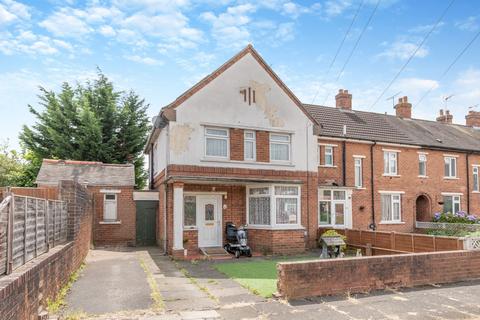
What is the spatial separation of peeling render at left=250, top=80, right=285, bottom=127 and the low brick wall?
9710mm

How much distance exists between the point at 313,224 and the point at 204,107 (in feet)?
25.0

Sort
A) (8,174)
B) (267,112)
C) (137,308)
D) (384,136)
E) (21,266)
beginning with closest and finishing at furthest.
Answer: (21,266) < (137,308) < (267,112) < (384,136) < (8,174)

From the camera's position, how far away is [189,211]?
57.2 ft

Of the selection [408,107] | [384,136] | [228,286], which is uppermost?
[408,107]

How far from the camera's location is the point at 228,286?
1039 cm

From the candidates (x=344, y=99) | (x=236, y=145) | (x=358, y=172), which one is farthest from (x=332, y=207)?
(x=344, y=99)

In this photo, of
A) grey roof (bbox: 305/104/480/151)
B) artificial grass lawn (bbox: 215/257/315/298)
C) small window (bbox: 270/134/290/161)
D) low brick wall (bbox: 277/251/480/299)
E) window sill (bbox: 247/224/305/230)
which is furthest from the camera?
grey roof (bbox: 305/104/480/151)

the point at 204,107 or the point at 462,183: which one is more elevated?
the point at 204,107

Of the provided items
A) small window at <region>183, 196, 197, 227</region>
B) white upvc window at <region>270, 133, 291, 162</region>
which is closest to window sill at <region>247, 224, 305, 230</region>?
small window at <region>183, 196, 197, 227</region>

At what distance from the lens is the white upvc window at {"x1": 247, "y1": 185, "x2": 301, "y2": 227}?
17328 mm

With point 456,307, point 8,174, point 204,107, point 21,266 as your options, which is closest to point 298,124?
point 204,107

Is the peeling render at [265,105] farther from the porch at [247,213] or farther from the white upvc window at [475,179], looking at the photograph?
the white upvc window at [475,179]

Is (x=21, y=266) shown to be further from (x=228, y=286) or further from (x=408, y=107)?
(x=408, y=107)

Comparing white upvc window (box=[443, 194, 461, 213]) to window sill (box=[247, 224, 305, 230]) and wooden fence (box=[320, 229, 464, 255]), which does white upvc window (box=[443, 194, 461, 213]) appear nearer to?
wooden fence (box=[320, 229, 464, 255])
